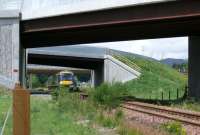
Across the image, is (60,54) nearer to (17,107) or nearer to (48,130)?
(48,130)

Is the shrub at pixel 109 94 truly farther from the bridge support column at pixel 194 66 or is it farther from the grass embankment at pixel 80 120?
the bridge support column at pixel 194 66

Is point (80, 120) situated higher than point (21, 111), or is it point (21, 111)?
point (21, 111)

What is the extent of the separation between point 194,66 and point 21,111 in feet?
119

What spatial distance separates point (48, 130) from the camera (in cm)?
1502

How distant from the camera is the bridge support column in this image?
40938mm

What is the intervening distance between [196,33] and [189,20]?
975 centimetres

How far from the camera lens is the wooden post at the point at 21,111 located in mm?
6195

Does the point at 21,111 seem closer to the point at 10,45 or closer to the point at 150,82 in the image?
→ the point at 10,45

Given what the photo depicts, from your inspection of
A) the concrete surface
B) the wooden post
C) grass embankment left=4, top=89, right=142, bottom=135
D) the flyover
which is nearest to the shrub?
grass embankment left=4, top=89, right=142, bottom=135

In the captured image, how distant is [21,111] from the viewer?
246 inches

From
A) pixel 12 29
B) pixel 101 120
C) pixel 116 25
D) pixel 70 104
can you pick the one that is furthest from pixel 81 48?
pixel 101 120

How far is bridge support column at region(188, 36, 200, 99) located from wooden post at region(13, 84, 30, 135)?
115 ft

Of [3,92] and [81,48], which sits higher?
[81,48]

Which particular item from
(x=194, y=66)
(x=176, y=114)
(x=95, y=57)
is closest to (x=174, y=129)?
(x=176, y=114)
